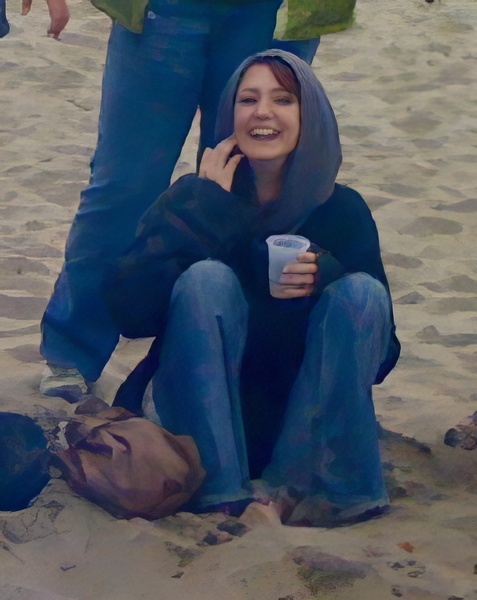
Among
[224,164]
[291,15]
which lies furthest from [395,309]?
[224,164]

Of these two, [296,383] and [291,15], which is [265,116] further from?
[296,383]

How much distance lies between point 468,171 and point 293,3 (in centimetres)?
259

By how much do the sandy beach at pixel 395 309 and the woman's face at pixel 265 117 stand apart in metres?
0.71

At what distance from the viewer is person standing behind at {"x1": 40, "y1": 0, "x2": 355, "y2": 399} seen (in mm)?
2715

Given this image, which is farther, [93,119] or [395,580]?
[93,119]

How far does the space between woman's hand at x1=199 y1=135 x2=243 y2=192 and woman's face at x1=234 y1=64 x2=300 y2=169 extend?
24 millimetres

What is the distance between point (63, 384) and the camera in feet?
9.86

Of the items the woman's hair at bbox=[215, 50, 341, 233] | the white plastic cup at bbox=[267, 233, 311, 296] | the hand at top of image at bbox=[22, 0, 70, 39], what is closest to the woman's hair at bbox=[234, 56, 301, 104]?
the woman's hair at bbox=[215, 50, 341, 233]

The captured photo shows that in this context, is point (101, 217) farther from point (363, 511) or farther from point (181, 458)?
point (363, 511)

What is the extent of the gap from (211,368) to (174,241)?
25 centimetres

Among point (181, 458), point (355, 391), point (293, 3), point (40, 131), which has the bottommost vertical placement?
point (40, 131)

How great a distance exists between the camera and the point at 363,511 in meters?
2.53

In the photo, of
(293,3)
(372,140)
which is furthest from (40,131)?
(293,3)

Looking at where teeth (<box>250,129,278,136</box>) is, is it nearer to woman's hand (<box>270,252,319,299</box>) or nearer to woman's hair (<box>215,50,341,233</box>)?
woman's hair (<box>215,50,341,233</box>)
